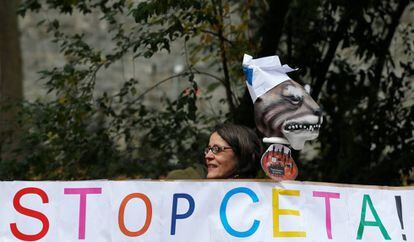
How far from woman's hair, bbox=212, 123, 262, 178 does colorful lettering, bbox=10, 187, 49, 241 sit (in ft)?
2.95

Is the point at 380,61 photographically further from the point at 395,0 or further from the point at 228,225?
the point at 228,225

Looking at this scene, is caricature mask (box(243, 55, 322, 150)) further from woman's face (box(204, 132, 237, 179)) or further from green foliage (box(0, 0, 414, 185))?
green foliage (box(0, 0, 414, 185))

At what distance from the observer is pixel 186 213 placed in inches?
164

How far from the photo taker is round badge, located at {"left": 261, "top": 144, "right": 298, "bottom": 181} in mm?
4129

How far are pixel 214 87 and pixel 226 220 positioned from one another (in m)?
3.58

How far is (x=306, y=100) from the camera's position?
4148 mm

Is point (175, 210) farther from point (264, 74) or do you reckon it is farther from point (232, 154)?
point (264, 74)

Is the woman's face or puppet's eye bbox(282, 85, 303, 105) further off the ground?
puppet's eye bbox(282, 85, 303, 105)

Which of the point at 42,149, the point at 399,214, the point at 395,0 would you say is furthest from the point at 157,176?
the point at 399,214

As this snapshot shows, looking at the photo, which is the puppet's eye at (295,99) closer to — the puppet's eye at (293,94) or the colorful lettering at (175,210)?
the puppet's eye at (293,94)

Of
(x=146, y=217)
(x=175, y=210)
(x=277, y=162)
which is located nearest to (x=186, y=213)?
(x=175, y=210)

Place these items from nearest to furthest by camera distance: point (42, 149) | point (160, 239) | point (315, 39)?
point (160, 239) → point (42, 149) → point (315, 39)

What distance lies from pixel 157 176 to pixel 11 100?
129 cm

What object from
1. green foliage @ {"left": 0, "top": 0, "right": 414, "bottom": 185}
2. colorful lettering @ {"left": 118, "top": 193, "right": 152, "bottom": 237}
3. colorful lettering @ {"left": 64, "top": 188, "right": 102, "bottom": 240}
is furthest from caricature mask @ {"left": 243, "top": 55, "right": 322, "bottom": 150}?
green foliage @ {"left": 0, "top": 0, "right": 414, "bottom": 185}
